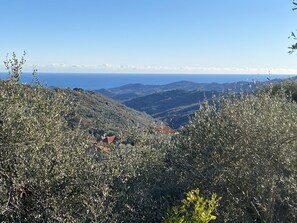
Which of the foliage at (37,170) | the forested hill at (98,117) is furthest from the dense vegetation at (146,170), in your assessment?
the forested hill at (98,117)

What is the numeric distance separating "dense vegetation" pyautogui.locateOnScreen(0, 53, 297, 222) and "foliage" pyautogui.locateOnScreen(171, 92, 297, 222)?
23mm

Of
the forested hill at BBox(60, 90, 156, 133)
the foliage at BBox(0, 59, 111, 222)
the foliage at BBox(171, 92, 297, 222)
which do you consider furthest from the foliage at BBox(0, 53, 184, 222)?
the forested hill at BBox(60, 90, 156, 133)

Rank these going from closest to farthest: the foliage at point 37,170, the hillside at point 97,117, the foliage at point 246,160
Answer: the foliage at point 37,170, the foliage at point 246,160, the hillside at point 97,117

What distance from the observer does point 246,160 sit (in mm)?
8719

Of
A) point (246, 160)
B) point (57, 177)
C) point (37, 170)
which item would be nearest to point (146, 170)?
point (57, 177)

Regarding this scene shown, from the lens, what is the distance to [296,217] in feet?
25.6

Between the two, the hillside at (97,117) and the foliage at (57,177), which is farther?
the hillside at (97,117)

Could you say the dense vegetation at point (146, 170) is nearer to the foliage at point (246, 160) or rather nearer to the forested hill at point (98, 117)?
the foliage at point (246, 160)

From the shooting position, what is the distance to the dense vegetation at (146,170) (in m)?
8.14

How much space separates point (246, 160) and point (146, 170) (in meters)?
2.51

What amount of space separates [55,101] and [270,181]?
5.63 m

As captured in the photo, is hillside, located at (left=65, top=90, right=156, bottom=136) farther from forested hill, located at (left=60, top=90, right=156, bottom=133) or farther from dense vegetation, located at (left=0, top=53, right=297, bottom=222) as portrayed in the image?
dense vegetation, located at (left=0, top=53, right=297, bottom=222)

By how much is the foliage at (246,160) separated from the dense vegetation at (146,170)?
0.02m

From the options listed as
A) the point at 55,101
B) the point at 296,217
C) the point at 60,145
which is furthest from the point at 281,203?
the point at 55,101
